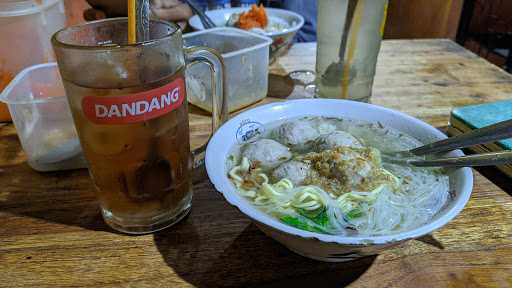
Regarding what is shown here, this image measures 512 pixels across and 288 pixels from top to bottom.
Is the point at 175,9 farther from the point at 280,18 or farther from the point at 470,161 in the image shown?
the point at 470,161

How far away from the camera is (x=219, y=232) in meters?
0.74

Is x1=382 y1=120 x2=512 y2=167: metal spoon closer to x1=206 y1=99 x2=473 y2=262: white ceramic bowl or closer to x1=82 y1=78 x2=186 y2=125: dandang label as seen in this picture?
x1=206 y1=99 x2=473 y2=262: white ceramic bowl

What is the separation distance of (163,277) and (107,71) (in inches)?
13.2

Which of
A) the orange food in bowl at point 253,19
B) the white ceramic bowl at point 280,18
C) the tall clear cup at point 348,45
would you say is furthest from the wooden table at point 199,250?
the orange food in bowl at point 253,19

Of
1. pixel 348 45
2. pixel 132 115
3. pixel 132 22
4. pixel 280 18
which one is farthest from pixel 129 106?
pixel 280 18

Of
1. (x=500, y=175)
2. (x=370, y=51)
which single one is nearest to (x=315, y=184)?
(x=500, y=175)

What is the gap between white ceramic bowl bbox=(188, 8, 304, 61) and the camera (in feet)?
4.72

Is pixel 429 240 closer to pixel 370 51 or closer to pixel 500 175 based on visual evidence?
pixel 500 175

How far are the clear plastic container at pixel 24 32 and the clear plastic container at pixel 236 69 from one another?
37 cm

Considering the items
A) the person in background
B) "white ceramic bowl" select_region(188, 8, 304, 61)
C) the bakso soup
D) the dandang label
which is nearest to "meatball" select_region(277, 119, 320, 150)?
the bakso soup

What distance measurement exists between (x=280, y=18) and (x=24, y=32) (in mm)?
1034

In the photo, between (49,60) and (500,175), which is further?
(49,60)

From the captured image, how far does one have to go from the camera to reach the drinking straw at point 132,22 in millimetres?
634

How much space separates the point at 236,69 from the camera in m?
1.13
